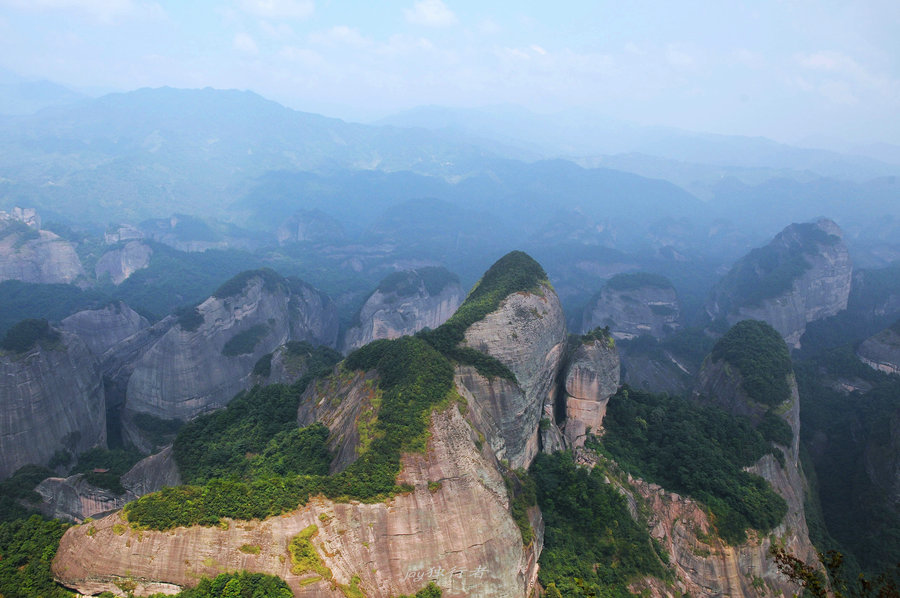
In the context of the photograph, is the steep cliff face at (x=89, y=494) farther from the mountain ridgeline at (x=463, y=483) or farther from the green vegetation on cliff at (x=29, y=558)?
the green vegetation on cliff at (x=29, y=558)

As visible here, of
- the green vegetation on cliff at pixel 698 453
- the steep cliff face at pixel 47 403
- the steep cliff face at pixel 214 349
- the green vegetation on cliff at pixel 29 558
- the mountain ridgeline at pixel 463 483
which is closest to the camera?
the green vegetation on cliff at pixel 29 558

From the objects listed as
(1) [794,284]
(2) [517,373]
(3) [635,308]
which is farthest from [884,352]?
(2) [517,373]

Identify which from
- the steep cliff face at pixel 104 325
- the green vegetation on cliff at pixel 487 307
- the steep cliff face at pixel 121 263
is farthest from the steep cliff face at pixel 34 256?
the green vegetation on cliff at pixel 487 307

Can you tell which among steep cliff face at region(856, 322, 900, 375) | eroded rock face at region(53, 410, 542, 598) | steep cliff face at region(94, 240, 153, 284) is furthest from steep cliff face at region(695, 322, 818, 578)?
steep cliff face at region(94, 240, 153, 284)

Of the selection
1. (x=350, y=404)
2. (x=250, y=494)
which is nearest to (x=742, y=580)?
(x=350, y=404)

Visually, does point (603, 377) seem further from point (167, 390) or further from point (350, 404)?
point (167, 390)
